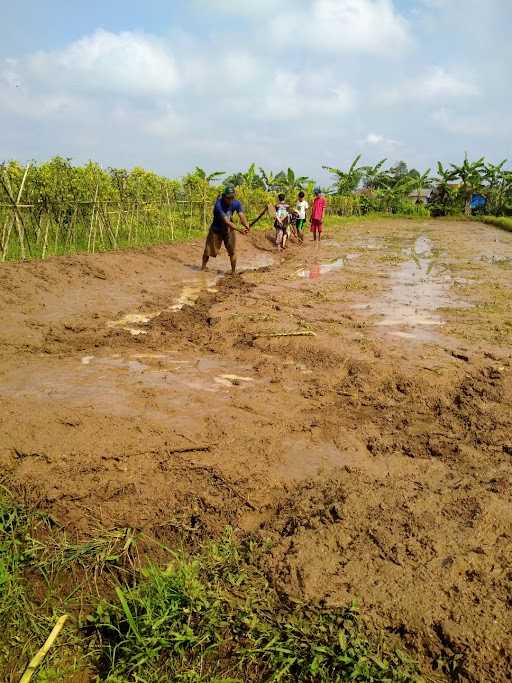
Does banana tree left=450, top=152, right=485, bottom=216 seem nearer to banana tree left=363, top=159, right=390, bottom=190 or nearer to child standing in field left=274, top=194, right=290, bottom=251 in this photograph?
banana tree left=363, top=159, right=390, bottom=190

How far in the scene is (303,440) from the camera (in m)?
3.48

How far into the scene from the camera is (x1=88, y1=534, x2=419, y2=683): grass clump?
1878 mm

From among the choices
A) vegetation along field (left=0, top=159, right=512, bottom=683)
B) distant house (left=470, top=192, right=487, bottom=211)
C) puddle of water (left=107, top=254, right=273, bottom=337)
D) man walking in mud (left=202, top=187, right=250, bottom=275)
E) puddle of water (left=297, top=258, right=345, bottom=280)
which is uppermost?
distant house (left=470, top=192, right=487, bottom=211)

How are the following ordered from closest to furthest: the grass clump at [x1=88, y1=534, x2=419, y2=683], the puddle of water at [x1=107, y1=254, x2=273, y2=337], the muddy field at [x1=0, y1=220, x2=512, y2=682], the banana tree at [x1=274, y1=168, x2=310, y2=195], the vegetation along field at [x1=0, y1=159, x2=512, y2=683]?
the grass clump at [x1=88, y1=534, x2=419, y2=683] < the vegetation along field at [x1=0, y1=159, x2=512, y2=683] < the muddy field at [x1=0, y1=220, x2=512, y2=682] < the puddle of water at [x1=107, y1=254, x2=273, y2=337] < the banana tree at [x1=274, y1=168, x2=310, y2=195]

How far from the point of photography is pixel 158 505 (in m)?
2.74

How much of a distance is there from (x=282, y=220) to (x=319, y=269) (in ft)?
12.4

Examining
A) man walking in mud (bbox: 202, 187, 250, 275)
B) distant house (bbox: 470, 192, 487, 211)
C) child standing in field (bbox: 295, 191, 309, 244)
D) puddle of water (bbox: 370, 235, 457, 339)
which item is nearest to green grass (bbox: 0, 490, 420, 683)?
puddle of water (bbox: 370, 235, 457, 339)

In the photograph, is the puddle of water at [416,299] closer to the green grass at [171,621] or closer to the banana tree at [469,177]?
the green grass at [171,621]

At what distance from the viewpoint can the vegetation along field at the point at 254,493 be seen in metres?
2.00

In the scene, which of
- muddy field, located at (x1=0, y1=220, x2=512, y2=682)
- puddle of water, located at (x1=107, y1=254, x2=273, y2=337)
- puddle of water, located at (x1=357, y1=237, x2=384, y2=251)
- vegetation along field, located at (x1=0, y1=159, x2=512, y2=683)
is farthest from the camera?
puddle of water, located at (x1=357, y1=237, x2=384, y2=251)

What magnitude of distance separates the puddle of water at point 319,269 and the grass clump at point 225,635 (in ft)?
27.7

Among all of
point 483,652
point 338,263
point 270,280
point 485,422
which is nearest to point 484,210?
point 338,263

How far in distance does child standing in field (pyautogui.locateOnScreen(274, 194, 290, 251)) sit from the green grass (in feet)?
41.0

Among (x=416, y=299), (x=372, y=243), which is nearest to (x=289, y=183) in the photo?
(x=372, y=243)
